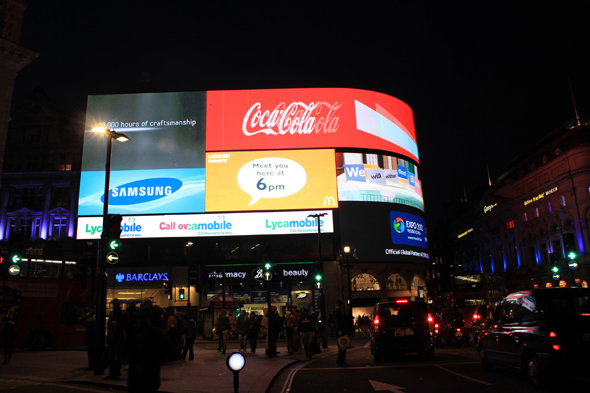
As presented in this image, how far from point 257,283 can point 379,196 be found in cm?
1326

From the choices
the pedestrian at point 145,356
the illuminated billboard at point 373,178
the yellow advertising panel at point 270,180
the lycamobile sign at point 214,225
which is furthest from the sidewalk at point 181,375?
the illuminated billboard at point 373,178

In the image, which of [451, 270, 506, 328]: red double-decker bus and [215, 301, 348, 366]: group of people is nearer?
[215, 301, 348, 366]: group of people

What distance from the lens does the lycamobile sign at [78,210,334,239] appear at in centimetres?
3847

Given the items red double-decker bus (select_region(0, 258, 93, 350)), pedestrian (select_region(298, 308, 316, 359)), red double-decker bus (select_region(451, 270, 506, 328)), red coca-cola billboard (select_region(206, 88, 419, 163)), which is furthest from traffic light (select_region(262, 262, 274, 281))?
red coca-cola billboard (select_region(206, 88, 419, 163))

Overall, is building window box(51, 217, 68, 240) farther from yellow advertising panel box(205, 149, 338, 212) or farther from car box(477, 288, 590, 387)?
car box(477, 288, 590, 387)

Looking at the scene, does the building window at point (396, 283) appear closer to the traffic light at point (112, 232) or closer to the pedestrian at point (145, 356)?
the traffic light at point (112, 232)

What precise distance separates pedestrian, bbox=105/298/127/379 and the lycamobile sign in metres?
26.0

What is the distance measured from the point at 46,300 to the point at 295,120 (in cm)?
2523

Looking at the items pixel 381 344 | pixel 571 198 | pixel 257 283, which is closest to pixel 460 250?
pixel 571 198

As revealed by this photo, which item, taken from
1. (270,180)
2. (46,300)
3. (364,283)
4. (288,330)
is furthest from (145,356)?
(364,283)

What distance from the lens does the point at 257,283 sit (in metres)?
39.0

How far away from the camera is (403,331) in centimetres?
1428

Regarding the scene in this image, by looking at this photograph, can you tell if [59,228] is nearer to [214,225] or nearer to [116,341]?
[214,225]

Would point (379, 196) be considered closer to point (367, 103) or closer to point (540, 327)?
point (367, 103)
